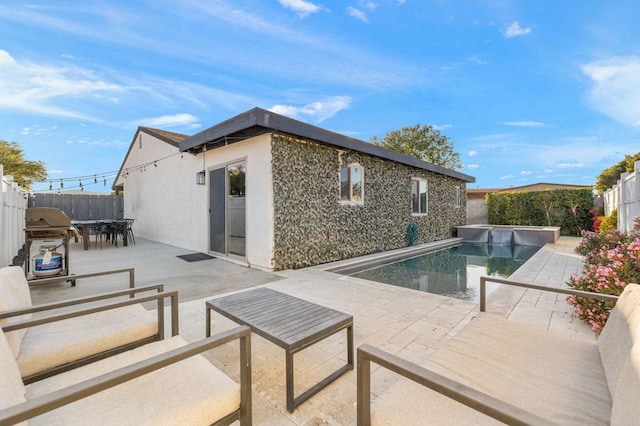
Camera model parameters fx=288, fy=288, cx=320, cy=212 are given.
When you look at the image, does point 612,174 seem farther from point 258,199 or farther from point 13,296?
point 13,296

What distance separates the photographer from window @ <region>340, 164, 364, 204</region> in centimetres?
756

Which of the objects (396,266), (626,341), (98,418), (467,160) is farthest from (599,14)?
(467,160)

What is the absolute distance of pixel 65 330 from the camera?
210cm

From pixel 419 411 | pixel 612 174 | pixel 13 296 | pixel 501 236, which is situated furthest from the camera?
Answer: pixel 612 174

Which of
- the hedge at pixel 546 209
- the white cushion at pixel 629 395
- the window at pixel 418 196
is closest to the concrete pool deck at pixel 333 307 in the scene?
the white cushion at pixel 629 395

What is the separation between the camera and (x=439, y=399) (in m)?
1.37

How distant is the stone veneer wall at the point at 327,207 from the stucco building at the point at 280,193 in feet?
0.08

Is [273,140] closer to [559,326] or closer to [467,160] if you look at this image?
[559,326]

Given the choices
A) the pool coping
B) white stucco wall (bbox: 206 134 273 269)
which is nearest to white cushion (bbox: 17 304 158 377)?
white stucco wall (bbox: 206 134 273 269)

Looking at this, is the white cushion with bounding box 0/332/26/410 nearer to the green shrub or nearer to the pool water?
the pool water

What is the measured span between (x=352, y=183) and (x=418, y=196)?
4.17 m

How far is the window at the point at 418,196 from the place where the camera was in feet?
34.5

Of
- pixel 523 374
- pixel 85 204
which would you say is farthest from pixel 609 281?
pixel 85 204

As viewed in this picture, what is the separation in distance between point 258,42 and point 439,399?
931 centimetres
